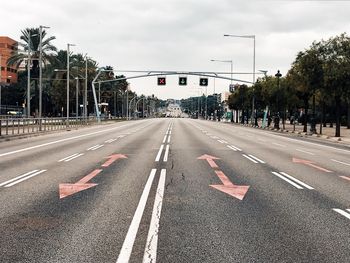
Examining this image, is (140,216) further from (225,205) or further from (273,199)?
(273,199)

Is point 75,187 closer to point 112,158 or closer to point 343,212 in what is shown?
point 343,212

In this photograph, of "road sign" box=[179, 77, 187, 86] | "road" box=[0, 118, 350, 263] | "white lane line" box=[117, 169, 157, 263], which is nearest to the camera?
"white lane line" box=[117, 169, 157, 263]

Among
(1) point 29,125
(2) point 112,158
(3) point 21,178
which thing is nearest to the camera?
(3) point 21,178

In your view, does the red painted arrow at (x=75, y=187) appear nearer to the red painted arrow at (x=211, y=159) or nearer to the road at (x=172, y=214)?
the road at (x=172, y=214)

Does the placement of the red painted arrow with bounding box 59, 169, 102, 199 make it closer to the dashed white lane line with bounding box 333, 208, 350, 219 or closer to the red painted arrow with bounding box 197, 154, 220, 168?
the red painted arrow with bounding box 197, 154, 220, 168

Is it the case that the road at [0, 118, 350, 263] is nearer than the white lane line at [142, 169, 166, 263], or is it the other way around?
the white lane line at [142, 169, 166, 263]

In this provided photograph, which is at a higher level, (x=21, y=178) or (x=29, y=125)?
(x=29, y=125)

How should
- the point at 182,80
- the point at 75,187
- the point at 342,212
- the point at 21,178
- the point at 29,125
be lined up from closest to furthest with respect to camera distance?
the point at 342,212 → the point at 75,187 → the point at 21,178 → the point at 29,125 → the point at 182,80

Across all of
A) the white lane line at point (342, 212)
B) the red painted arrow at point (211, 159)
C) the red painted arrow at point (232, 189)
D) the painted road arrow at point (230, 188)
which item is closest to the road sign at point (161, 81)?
the red painted arrow at point (211, 159)

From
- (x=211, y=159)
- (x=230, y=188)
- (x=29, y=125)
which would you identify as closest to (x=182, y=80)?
(x=29, y=125)

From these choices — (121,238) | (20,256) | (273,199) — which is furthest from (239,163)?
(20,256)

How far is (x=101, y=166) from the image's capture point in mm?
14984

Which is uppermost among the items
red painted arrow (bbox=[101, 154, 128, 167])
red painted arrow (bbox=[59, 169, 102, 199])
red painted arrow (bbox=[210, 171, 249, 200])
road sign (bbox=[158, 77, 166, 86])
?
road sign (bbox=[158, 77, 166, 86])

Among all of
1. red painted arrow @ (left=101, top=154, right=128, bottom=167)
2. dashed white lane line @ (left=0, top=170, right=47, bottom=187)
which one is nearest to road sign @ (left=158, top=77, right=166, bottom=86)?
red painted arrow @ (left=101, top=154, right=128, bottom=167)
